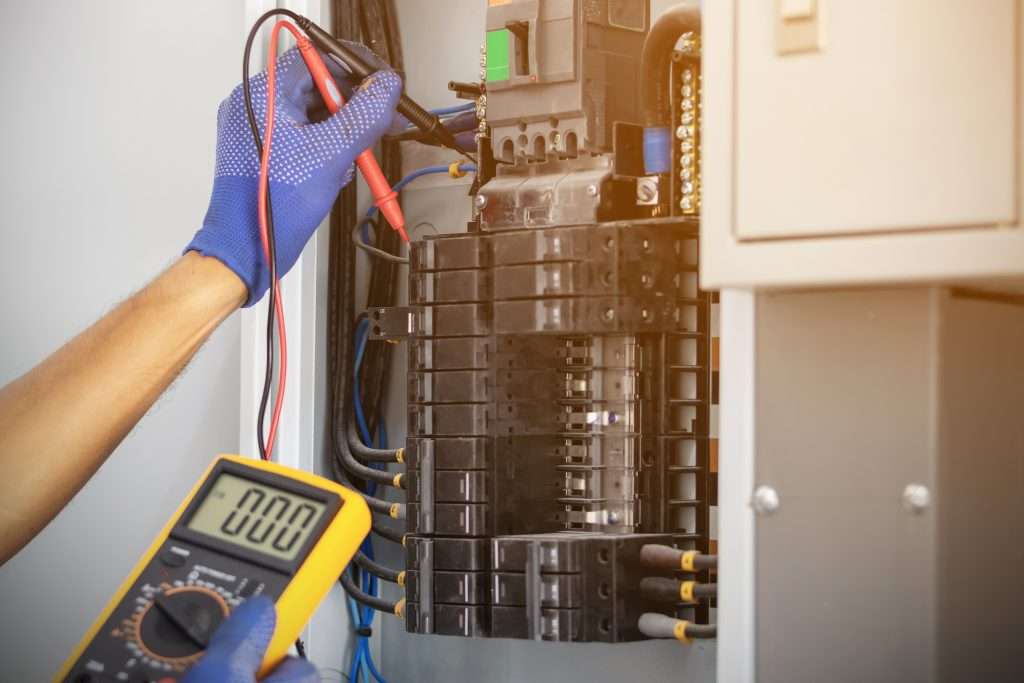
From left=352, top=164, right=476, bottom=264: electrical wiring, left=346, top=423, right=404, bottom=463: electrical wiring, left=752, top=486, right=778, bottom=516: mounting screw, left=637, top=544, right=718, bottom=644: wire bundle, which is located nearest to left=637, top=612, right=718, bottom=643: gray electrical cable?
left=637, top=544, right=718, bottom=644: wire bundle

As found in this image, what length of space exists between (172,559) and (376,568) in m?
0.46

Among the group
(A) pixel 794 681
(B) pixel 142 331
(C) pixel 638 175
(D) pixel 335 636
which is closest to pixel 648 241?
(C) pixel 638 175

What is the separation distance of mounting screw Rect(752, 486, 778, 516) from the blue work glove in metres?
0.45

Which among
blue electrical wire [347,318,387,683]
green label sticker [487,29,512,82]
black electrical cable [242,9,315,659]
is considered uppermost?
green label sticker [487,29,512,82]

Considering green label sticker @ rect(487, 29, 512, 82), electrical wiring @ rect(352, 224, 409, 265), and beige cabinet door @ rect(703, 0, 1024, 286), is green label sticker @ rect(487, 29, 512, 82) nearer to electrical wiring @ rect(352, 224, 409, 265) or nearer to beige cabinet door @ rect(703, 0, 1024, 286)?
electrical wiring @ rect(352, 224, 409, 265)

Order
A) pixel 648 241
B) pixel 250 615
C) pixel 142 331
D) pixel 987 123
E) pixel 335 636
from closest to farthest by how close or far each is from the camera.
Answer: pixel 987 123, pixel 250 615, pixel 648 241, pixel 142 331, pixel 335 636

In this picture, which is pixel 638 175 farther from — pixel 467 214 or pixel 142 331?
pixel 142 331

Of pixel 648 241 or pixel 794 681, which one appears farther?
pixel 648 241

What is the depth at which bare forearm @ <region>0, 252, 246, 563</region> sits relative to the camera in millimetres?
1362

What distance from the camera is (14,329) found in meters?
1.91

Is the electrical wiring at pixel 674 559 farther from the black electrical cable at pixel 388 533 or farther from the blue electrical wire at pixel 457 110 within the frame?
the blue electrical wire at pixel 457 110

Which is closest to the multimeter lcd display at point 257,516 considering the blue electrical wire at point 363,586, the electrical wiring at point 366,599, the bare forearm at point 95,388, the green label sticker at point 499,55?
the bare forearm at point 95,388

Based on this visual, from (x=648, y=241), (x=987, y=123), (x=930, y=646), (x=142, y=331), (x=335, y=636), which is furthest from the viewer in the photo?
(x=335, y=636)

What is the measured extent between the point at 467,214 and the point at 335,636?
2.10ft
